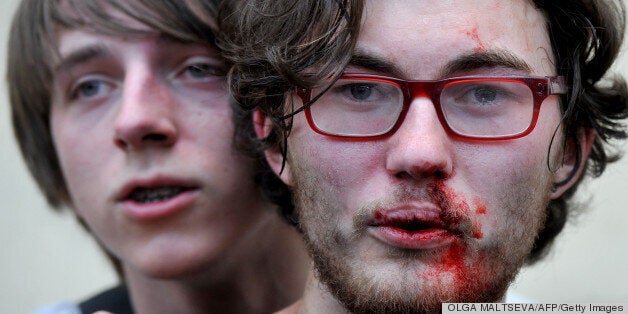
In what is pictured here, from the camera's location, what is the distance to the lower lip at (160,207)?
3.06 metres

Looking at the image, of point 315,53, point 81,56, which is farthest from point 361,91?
point 81,56

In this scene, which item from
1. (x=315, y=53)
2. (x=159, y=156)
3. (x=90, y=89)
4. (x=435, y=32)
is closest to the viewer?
(x=435, y=32)

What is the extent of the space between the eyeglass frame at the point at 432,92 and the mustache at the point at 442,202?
0.45 feet

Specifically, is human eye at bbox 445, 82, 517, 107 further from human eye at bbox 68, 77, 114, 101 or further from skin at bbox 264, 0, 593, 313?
human eye at bbox 68, 77, 114, 101

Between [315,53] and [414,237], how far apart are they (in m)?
0.53

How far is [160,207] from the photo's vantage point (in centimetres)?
308

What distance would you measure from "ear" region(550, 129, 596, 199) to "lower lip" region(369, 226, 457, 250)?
0.50m

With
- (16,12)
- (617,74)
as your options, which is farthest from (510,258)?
(16,12)

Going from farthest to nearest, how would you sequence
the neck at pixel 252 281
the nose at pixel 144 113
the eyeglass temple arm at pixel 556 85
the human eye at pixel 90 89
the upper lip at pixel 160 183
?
the neck at pixel 252 281, the human eye at pixel 90 89, the upper lip at pixel 160 183, the nose at pixel 144 113, the eyeglass temple arm at pixel 556 85

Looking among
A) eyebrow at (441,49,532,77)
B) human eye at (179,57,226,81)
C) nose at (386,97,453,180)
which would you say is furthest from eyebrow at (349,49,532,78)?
human eye at (179,57,226,81)

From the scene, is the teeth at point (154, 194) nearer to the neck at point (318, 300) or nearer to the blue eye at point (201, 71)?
the blue eye at point (201, 71)

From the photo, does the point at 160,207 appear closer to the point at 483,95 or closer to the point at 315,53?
the point at 315,53

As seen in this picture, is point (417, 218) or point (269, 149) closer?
point (417, 218)

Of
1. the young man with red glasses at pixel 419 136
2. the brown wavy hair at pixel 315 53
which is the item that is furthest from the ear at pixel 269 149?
the young man with red glasses at pixel 419 136
